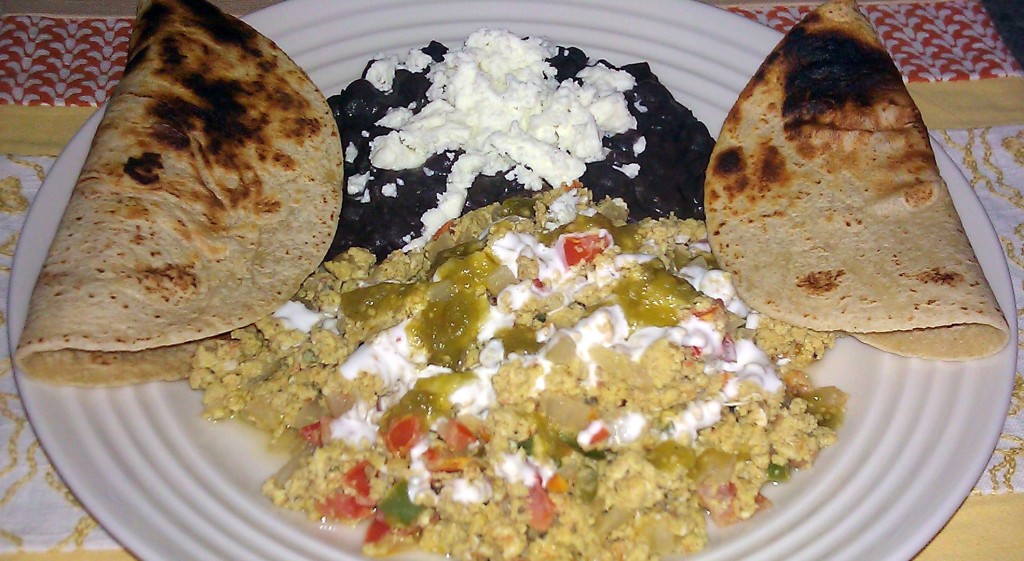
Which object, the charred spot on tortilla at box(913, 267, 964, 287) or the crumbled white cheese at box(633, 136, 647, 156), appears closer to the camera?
the charred spot on tortilla at box(913, 267, 964, 287)

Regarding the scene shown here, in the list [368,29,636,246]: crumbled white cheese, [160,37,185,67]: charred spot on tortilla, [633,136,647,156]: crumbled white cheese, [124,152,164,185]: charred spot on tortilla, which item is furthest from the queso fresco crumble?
[160,37,185,67]: charred spot on tortilla

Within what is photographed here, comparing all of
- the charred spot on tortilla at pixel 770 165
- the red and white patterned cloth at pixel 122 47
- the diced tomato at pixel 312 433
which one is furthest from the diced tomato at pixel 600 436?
the red and white patterned cloth at pixel 122 47

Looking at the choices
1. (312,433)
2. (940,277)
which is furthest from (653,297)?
(312,433)

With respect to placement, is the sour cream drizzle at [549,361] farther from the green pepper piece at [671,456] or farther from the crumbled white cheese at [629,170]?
the crumbled white cheese at [629,170]

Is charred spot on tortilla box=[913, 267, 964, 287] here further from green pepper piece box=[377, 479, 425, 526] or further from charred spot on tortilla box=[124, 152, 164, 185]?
charred spot on tortilla box=[124, 152, 164, 185]

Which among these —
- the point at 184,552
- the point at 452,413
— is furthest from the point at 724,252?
the point at 184,552

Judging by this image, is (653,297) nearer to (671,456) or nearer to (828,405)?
(671,456)
